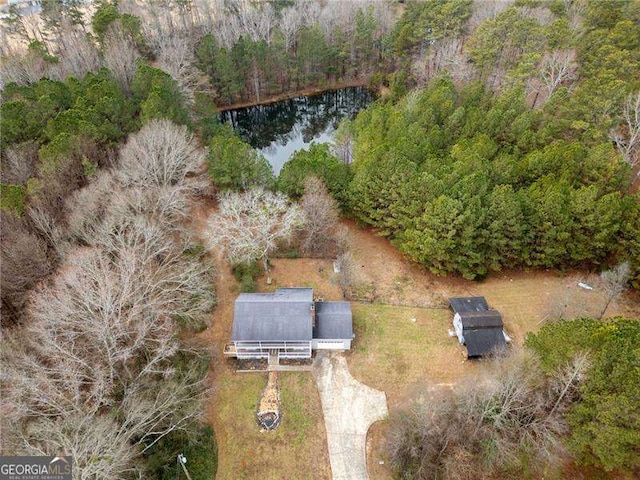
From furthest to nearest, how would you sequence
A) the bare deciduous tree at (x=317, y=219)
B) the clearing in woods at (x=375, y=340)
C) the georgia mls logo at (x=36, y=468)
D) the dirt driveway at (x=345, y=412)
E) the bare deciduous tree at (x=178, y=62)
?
1. the bare deciduous tree at (x=178, y=62)
2. the bare deciduous tree at (x=317, y=219)
3. the clearing in woods at (x=375, y=340)
4. the dirt driveway at (x=345, y=412)
5. the georgia mls logo at (x=36, y=468)

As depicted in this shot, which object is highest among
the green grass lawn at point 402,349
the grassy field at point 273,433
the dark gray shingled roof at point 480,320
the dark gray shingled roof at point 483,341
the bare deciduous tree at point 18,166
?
the bare deciduous tree at point 18,166

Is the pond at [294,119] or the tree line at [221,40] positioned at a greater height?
the tree line at [221,40]

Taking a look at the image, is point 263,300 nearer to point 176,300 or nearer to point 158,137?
point 176,300

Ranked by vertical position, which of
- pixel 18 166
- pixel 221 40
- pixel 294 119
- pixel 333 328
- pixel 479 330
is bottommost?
pixel 479 330

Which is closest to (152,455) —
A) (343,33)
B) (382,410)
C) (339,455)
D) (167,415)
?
(167,415)

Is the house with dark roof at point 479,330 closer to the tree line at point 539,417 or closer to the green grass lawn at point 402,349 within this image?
the green grass lawn at point 402,349

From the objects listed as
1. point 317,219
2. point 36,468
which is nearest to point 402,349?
point 317,219

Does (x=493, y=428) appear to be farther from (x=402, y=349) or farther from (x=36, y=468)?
(x=36, y=468)

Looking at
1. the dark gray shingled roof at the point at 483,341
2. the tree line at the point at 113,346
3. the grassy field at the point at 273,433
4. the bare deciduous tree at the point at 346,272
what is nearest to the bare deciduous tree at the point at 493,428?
the grassy field at the point at 273,433

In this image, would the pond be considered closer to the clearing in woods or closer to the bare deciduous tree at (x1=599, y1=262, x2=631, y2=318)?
the clearing in woods
